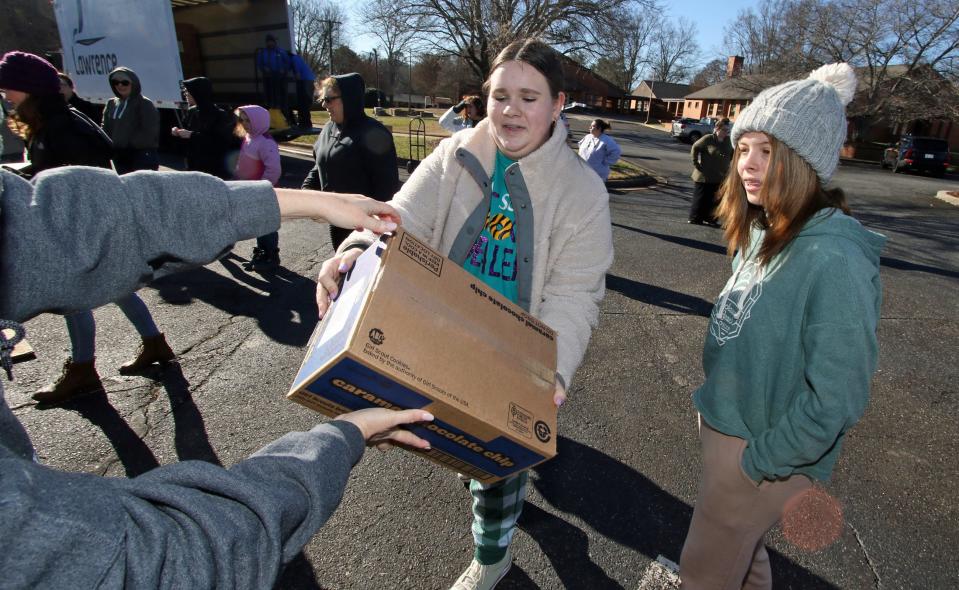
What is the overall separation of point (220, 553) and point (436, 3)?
30.6 metres

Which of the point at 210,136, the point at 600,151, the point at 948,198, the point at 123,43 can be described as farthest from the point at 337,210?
the point at 948,198

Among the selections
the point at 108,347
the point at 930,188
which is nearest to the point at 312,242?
the point at 108,347

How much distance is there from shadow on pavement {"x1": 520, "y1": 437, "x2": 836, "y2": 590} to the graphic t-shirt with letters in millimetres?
1357

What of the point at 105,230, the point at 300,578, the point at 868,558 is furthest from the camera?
the point at 868,558

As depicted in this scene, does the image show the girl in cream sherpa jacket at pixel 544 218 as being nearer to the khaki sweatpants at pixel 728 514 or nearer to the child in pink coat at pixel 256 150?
the khaki sweatpants at pixel 728 514

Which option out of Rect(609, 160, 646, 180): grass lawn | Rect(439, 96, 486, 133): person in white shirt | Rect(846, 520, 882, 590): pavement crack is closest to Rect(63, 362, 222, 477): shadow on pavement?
Rect(846, 520, 882, 590): pavement crack

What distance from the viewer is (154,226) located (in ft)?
3.34

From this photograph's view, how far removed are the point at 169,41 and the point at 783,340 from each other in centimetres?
1097

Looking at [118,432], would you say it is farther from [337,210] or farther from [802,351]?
[802,351]

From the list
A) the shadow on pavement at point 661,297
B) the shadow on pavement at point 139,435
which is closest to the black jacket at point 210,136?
the shadow on pavement at point 139,435

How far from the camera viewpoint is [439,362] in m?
1.22

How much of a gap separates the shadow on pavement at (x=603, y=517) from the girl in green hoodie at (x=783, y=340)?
25.5 inches

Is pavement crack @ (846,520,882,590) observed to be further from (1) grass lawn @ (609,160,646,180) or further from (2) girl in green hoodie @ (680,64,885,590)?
(1) grass lawn @ (609,160,646,180)

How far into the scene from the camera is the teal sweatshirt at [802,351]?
1403 millimetres
